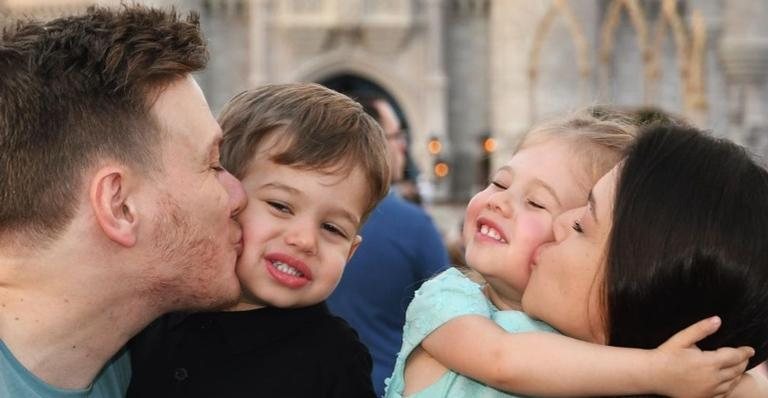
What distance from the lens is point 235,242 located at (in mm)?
1975

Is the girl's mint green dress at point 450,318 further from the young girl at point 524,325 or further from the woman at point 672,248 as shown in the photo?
the woman at point 672,248

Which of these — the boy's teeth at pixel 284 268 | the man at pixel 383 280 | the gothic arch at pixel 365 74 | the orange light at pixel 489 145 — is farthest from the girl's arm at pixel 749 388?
the gothic arch at pixel 365 74

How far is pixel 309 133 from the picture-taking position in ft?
6.83

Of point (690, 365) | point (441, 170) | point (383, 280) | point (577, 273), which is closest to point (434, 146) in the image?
point (441, 170)

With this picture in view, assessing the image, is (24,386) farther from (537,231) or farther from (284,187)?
(537,231)

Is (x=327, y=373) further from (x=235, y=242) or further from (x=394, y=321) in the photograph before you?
(x=394, y=321)

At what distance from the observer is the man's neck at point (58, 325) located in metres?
1.77

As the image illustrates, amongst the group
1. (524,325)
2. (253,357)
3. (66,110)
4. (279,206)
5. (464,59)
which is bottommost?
(464,59)

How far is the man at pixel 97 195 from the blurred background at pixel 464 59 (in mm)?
19582

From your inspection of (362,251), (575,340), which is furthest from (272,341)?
(362,251)

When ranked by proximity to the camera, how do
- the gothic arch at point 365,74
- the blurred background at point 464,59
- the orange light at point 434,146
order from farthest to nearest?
1. the gothic arch at point 365,74
2. the orange light at point 434,146
3. the blurred background at point 464,59

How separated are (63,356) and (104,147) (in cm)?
34

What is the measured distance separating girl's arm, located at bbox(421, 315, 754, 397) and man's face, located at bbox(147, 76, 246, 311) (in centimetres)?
40

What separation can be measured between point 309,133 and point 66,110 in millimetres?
488
